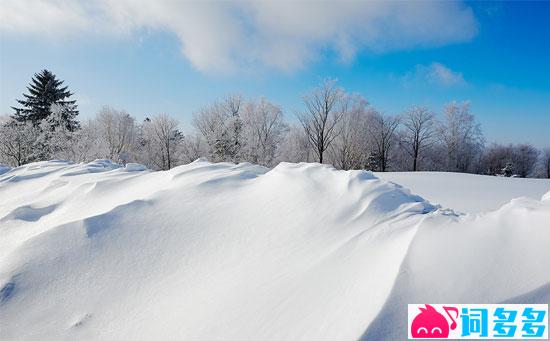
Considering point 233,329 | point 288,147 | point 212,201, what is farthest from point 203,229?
point 288,147

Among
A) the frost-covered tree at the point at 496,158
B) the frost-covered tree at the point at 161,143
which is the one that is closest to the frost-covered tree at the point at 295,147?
the frost-covered tree at the point at 161,143

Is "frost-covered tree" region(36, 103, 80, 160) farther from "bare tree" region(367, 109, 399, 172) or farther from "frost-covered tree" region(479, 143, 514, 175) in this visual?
"frost-covered tree" region(479, 143, 514, 175)

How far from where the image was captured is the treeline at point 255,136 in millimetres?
24094

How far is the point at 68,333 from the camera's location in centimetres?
174

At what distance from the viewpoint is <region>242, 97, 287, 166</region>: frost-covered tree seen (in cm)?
2794

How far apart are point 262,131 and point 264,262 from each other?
26834 mm

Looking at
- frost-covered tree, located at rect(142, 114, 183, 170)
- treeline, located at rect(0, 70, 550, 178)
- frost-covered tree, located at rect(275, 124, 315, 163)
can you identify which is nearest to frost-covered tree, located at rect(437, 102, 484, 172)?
treeline, located at rect(0, 70, 550, 178)

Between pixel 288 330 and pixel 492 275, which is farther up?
pixel 492 275

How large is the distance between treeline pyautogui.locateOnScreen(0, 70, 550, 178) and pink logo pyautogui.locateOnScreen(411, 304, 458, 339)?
2281cm

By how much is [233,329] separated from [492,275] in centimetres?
139

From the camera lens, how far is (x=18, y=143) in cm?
2238

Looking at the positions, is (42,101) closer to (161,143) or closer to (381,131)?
(161,143)

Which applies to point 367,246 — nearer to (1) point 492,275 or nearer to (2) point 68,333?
(1) point 492,275

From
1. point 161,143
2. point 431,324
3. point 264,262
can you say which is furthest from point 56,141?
point 431,324
